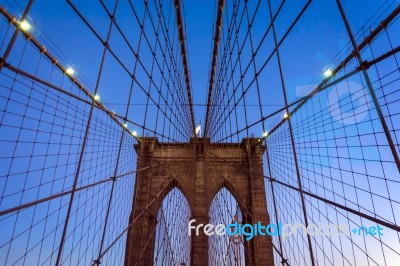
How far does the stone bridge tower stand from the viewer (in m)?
11.0

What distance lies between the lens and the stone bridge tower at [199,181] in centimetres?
1103

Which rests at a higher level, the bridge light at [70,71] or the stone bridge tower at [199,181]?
the bridge light at [70,71]

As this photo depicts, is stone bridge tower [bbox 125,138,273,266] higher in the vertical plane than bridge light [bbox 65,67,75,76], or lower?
lower

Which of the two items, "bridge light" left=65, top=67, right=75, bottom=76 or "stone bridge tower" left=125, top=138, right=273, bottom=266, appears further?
"stone bridge tower" left=125, top=138, right=273, bottom=266

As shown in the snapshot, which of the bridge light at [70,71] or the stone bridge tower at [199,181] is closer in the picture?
the bridge light at [70,71]

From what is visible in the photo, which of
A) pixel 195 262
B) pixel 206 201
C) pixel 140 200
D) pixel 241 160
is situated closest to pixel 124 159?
pixel 140 200

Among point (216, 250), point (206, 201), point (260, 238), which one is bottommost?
point (216, 250)

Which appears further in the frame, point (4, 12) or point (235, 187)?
point (235, 187)

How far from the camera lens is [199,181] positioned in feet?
40.8

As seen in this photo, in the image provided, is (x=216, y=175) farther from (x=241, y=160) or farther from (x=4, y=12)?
(x=4, y=12)

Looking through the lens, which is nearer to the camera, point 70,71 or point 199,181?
point 70,71

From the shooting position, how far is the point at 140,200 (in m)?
11.9

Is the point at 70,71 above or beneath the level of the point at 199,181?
Result: above

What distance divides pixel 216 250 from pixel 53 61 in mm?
11214
